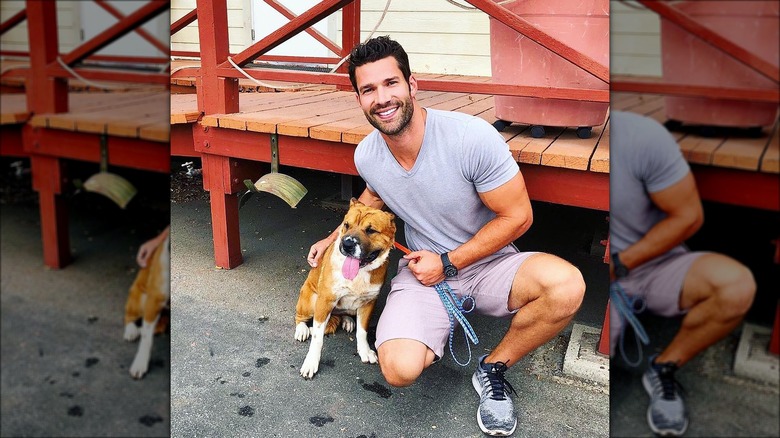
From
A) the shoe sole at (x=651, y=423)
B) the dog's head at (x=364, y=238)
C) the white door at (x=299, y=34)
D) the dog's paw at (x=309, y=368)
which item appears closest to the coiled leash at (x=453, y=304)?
the dog's head at (x=364, y=238)

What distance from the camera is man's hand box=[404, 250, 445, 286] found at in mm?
2506

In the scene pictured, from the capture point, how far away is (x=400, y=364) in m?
2.27

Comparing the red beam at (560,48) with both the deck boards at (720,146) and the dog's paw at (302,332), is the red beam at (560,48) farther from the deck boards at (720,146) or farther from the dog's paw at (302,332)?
the deck boards at (720,146)

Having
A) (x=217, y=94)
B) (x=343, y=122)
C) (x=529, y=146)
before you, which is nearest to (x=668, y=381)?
(x=529, y=146)

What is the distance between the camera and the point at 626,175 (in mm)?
526

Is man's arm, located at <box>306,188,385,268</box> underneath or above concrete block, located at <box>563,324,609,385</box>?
above

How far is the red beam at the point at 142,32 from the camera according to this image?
0.52 m

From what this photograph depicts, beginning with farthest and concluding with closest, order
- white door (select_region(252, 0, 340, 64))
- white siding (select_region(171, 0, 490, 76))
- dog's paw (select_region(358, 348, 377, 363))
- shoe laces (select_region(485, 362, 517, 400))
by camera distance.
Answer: white door (select_region(252, 0, 340, 64)), white siding (select_region(171, 0, 490, 76)), dog's paw (select_region(358, 348, 377, 363)), shoe laces (select_region(485, 362, 517, 400))

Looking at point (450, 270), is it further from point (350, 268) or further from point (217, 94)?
point (217, 94)

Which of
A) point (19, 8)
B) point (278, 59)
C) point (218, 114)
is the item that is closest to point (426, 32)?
point (278, 59)

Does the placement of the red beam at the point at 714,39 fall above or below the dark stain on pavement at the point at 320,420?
above

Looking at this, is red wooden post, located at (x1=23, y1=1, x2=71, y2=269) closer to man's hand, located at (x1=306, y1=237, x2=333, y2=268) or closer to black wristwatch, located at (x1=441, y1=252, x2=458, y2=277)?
black wristwatch, located at (x1=441, y1=252, x2=458, y2=277)

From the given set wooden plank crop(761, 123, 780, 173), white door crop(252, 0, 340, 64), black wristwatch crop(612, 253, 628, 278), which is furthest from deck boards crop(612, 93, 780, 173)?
white door crop(252, 0, 340, 64)

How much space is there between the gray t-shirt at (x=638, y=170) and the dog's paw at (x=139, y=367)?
0.43 m
